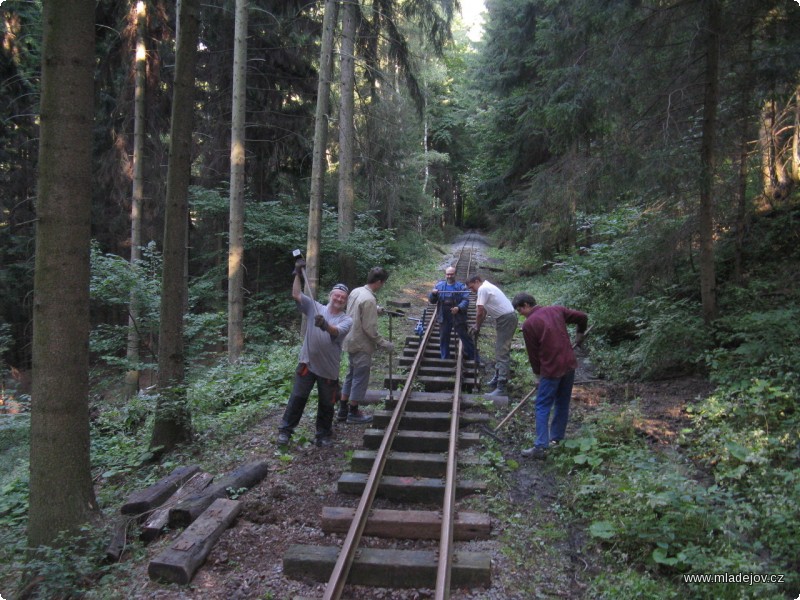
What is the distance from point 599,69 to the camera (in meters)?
8.98

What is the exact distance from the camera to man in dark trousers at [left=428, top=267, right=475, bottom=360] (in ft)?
30.9

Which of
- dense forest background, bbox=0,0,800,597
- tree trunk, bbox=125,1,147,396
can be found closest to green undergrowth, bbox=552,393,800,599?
dense forest background, bbox=0,0,800,597

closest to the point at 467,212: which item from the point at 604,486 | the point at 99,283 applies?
the point at 99,283

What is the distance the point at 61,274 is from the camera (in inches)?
177

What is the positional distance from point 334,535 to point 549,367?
125 inches

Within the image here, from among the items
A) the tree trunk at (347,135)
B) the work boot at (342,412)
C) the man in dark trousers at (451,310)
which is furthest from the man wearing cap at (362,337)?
the tree trunk at (347,135)

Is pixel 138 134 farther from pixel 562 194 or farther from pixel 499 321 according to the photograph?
pixel 562 194

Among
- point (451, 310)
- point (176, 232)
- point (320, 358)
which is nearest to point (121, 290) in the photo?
point (176, 232)

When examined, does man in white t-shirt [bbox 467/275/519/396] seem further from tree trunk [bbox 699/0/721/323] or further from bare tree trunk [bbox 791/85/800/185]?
bare tree trunk [bbox 791/85/800/185]

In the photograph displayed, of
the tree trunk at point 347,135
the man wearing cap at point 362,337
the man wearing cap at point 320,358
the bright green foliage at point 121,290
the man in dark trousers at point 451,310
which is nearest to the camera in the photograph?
the man wearing cap at point 320,358

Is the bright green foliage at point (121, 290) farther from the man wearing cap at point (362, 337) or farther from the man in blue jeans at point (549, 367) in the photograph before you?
the man in blue jeans at point (549, 367)

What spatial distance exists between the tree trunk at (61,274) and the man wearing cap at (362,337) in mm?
3211

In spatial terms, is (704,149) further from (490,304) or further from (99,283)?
(99,283)

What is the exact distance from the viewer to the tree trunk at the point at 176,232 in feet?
20.7
